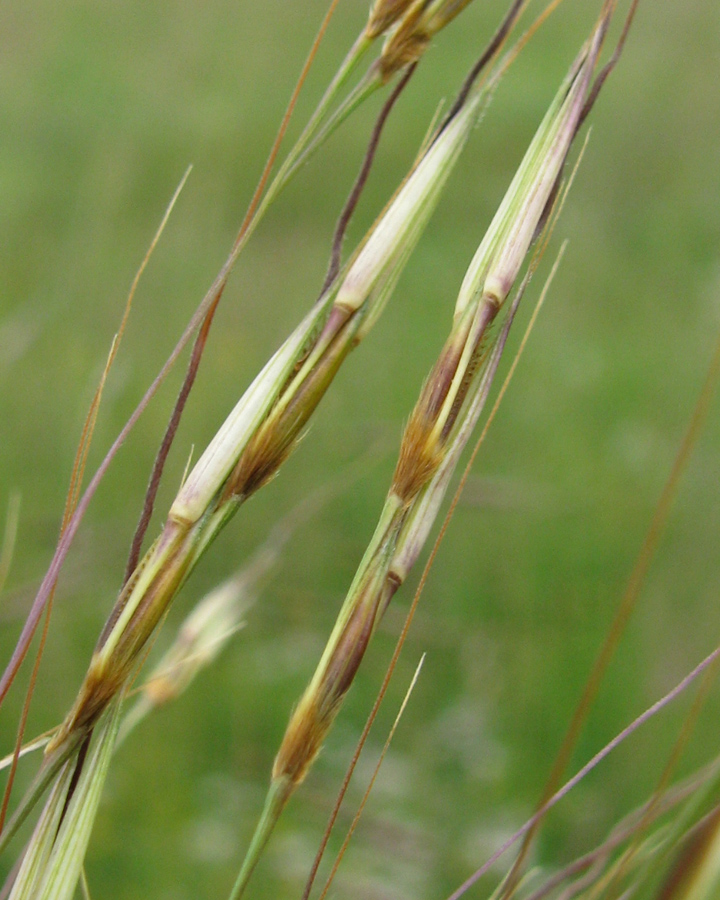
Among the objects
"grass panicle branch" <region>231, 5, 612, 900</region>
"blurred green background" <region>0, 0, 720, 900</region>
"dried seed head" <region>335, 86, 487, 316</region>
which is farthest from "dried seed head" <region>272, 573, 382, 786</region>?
"blurred green background" <region>0, 0, 720, 900</region>

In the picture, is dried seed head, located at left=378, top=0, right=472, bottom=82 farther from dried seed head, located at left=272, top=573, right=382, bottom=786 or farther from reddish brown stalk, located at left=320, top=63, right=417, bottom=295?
dried seed head, located at left=272, top=573, right=382, bottom=786

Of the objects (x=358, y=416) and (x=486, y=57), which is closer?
(x=486, y=57)

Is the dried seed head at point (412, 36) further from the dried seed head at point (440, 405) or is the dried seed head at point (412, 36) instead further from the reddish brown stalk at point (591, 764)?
the reddish brown stalk at point (591, 764)

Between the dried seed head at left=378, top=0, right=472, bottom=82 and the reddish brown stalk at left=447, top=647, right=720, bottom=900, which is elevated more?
the dried seed head at left=378, top=0, right=472, bottom=82

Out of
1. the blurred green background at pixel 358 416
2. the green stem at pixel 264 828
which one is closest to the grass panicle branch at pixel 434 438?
the green stem at pixel 264 828

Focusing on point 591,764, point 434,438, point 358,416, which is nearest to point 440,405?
point 434,438

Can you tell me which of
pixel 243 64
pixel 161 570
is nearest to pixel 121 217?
pixel 243 64

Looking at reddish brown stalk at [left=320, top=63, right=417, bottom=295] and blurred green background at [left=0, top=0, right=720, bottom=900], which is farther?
blurred green background at [left=0, top=0, right=720, bottom=900]

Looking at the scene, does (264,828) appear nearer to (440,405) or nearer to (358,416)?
(440,405)
